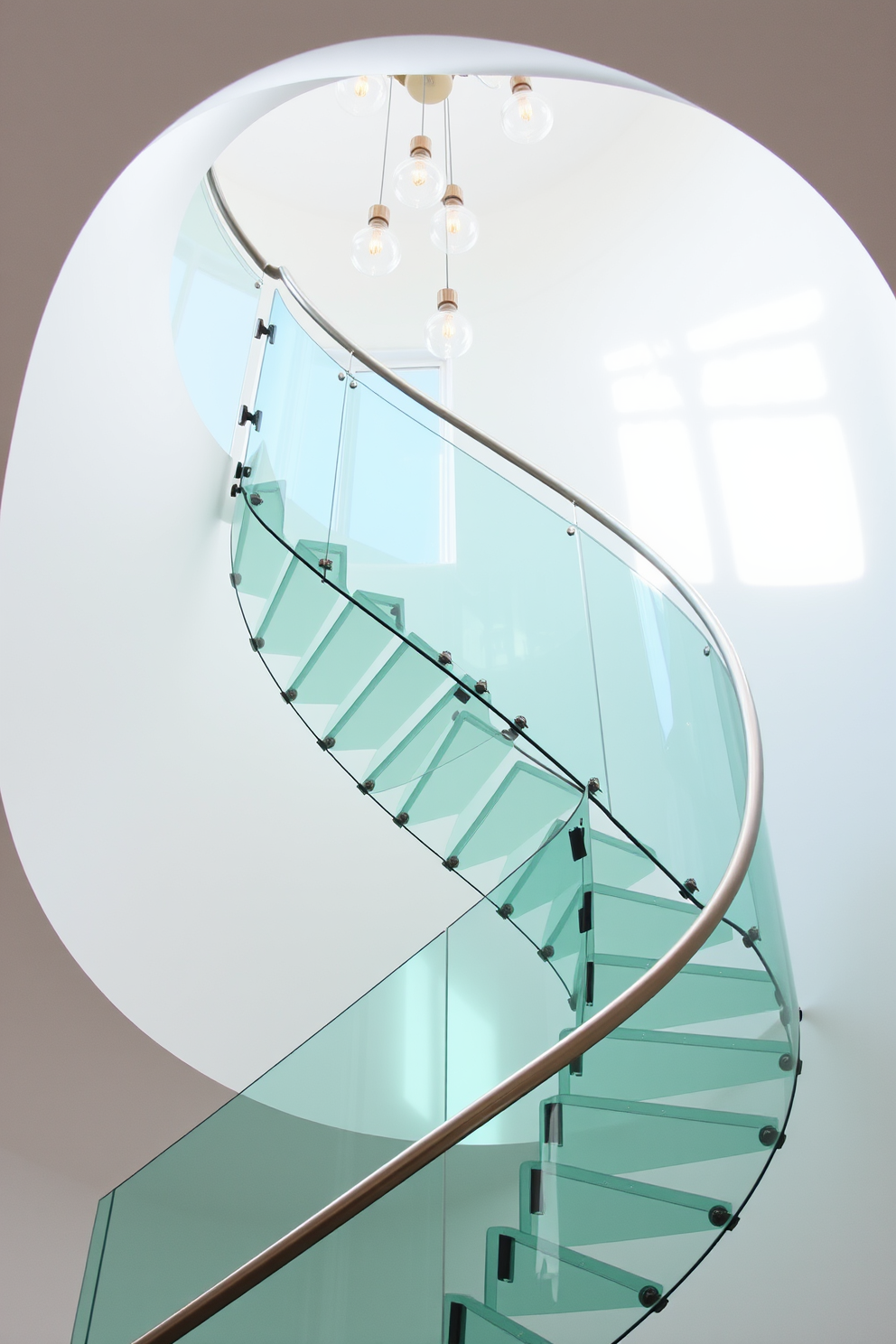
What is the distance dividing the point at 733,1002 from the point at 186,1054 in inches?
95.4

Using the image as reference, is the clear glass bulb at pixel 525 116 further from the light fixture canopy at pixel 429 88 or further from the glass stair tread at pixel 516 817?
the glass stair tread at pixel 516 817

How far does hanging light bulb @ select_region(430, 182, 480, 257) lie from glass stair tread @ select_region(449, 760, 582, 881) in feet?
7.79

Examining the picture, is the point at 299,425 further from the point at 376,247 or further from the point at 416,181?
the point at 416,181

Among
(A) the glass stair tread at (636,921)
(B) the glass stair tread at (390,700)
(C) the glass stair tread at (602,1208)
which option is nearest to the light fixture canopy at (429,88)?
(B) the glass stair tread at (390,700)

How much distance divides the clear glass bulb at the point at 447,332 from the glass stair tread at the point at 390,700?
192cm

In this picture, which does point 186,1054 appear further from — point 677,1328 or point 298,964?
point 677,1328

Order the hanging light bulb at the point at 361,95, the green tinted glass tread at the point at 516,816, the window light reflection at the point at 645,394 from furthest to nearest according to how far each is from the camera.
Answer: the window light reflection at the point at 645,394 < the hanging light bulb at the point at 361,95 < the green tinted glass tread at the point at 516,816

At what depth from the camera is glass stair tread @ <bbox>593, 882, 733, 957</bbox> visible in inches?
133

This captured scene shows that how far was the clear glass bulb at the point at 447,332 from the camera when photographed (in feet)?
16.7

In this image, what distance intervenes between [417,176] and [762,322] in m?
2.13

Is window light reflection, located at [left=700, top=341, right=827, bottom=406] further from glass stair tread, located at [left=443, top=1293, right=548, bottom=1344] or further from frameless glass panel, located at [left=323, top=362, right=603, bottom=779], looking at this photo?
glass stair tread, located at [left=443, top=1293, right=548, bottom=1344]

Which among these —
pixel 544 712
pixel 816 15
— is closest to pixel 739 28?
pixel 816 15

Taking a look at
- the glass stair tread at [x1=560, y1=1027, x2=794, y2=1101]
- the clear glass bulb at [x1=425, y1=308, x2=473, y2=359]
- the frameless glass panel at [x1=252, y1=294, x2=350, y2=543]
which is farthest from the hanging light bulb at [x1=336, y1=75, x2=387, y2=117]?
the glass stair tread at [x1=560, y1=1027, x2=794, y2=1101]

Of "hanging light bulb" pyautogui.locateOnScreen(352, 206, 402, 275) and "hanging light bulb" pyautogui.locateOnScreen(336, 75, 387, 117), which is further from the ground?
"hanging light bulb" pyautogui.locateOnScreen(336, 75, 387, 117)
